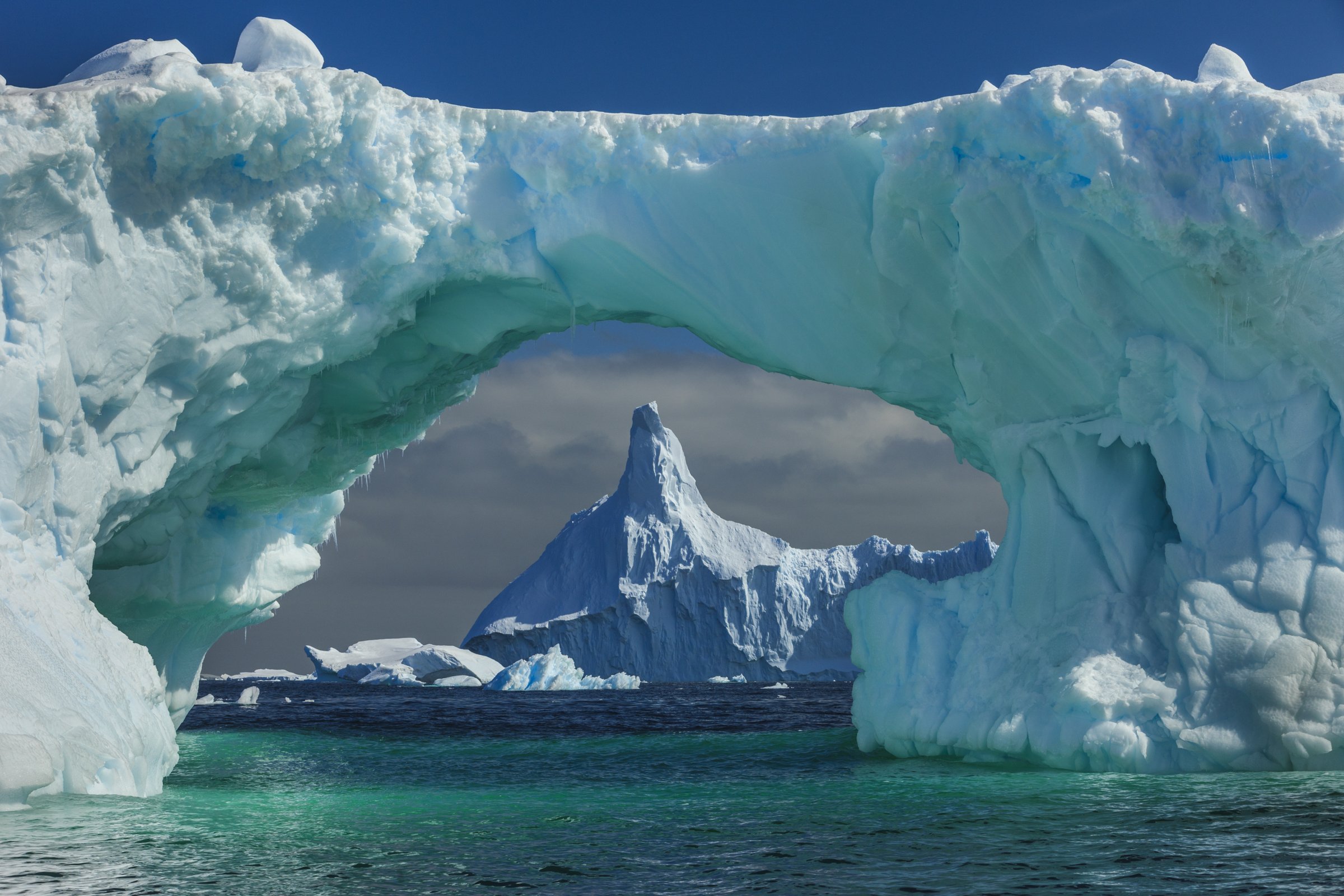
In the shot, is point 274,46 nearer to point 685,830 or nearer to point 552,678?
point 685,830

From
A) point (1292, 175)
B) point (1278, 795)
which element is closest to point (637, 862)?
point (1278, 795)

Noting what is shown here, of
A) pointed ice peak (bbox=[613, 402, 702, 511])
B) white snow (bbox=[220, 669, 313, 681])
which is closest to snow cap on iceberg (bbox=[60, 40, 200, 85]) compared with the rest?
pointed ice peak (bbox=[613, 402, 702, 511])

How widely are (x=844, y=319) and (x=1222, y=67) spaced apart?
4522mm

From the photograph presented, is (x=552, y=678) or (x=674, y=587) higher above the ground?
(x=674, y=587)

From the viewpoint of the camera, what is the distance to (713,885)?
5.89 metres

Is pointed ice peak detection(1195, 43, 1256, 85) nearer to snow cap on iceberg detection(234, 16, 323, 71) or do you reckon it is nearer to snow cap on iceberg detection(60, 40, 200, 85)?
snow cap on iceberg detection(234, 16, 323, 71)

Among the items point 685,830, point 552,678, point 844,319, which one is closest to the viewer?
point 685,830

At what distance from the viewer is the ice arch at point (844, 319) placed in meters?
10.0

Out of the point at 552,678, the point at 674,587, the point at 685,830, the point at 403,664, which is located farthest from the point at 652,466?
the point at 685,830

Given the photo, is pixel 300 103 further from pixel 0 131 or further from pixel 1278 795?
pixel 1278 795

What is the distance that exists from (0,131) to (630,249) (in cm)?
576

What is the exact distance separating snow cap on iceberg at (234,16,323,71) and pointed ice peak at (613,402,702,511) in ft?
105

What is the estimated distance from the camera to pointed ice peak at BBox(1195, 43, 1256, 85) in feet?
38.7

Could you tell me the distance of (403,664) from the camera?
49.4m
